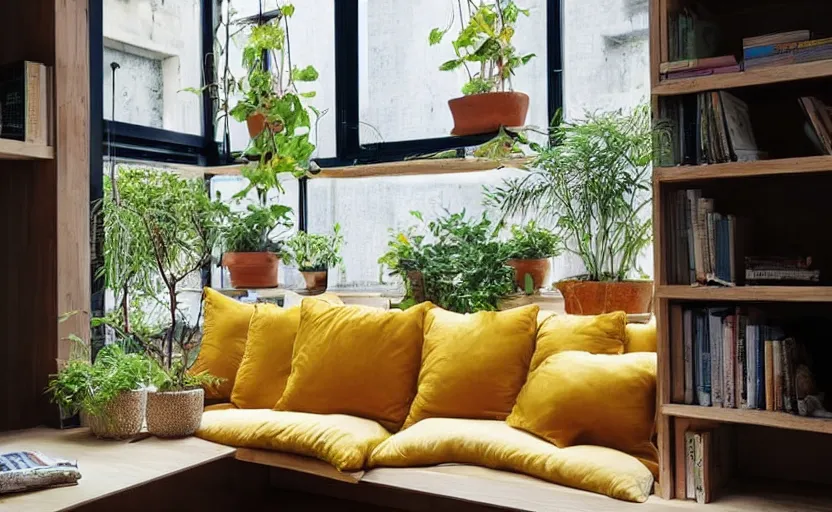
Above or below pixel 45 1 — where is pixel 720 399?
below

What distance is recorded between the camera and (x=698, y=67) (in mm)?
2111

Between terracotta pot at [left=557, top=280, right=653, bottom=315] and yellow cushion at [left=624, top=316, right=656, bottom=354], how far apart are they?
0.26 ft

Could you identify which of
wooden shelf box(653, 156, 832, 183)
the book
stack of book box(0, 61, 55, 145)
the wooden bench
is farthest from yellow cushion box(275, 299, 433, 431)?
the book

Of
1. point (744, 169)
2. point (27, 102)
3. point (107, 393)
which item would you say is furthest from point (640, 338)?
point (27, 102)

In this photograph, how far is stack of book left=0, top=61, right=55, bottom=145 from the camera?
2873 millimetres

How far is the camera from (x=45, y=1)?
2.98 metres

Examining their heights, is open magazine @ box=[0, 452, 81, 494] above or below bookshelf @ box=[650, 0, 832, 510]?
below

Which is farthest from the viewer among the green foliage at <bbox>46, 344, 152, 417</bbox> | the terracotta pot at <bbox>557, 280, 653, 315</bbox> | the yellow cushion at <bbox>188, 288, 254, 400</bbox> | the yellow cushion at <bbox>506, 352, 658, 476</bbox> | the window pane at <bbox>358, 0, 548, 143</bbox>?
the window pane at <bbox>358, 0, 548, 143</bbox>

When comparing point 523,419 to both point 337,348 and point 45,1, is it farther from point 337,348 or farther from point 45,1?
point 45,1

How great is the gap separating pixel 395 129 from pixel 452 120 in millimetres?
317

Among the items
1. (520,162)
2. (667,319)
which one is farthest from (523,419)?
(520,162)

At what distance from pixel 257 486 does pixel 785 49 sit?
8.36 ft

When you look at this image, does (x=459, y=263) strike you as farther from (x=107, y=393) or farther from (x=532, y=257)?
(x=107, y=393)

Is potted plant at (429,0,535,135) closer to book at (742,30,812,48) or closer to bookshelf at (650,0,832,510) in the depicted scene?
bookshelf at (650,0,832,510)
